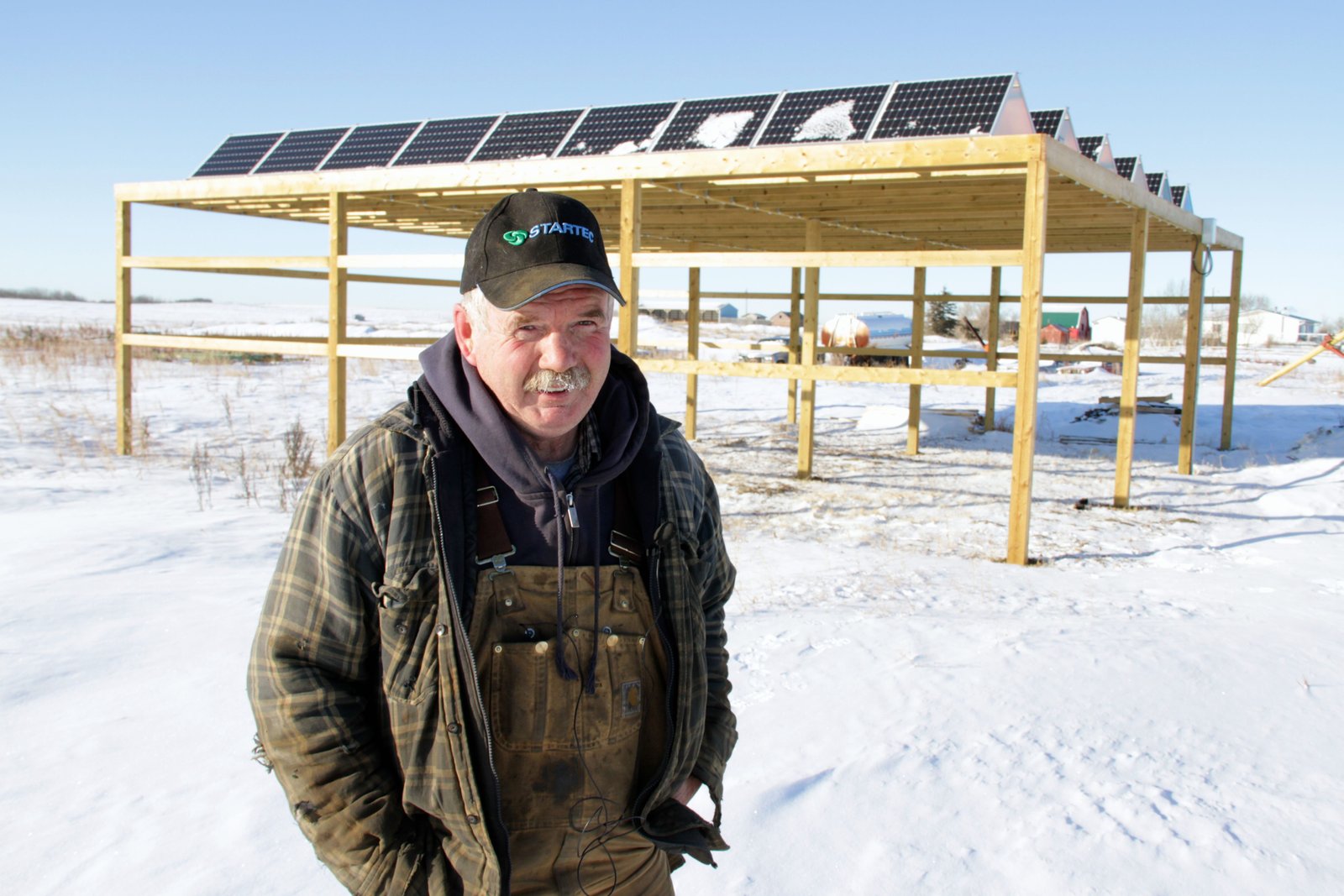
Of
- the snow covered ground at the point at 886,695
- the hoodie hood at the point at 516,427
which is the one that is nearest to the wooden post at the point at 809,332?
the snow covered ground at the point at 886,695

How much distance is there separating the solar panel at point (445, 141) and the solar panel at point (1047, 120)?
556 cm

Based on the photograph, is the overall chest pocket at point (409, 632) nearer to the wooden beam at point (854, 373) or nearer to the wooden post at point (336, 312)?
the wooden beam at point (854, 373)

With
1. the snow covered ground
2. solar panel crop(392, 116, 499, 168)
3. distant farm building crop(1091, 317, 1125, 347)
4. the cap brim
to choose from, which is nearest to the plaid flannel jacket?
the cap brim

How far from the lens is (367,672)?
6.40ft

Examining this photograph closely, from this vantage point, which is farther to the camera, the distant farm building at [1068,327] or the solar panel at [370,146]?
the distant farm building at [1068,327]

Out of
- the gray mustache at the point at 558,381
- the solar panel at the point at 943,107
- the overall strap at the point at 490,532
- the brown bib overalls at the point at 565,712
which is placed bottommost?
the brown bib overalls at the point at 565,712

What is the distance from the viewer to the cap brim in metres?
1.95

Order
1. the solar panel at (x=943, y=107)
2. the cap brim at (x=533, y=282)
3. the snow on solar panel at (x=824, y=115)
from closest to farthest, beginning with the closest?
the cap brim at (x=533, y=282)
the solar panel at (x=943, y=107)
the snow on solar panel at (x=824, y=115)

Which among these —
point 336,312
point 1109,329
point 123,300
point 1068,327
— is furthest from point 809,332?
point 1109,329

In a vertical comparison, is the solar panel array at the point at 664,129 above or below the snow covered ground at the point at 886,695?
above

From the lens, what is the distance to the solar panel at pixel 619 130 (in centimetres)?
959

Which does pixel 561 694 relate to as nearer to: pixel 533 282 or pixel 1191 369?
pixel 533 282

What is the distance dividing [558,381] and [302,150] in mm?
11348

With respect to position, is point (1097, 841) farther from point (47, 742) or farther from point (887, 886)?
point (47, 742)
